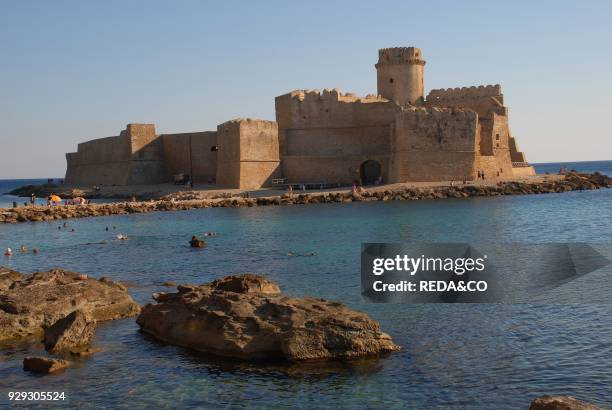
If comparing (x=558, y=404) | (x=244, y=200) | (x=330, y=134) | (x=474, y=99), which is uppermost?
(x=474, y=99)

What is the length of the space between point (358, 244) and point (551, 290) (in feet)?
23.7

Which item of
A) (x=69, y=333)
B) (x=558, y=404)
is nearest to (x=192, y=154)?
(x=69, y=333)

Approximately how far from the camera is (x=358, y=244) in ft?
61.3

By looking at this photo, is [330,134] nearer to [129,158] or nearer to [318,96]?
[318,96]

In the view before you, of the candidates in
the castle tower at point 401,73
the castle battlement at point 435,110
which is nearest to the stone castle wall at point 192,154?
the castle tower at point 401,73

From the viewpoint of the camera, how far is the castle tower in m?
40.0

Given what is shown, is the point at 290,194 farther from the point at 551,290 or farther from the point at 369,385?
the point at 369,385

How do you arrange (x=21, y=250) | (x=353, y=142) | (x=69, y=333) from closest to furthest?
1. (x=69, y=333)
2. (x=21, y=250)
3. (x=353, y=142)

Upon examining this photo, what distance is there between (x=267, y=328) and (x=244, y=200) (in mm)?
25098

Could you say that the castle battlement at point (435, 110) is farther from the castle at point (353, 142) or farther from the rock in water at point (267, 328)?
the rock in water at point (267, 328)

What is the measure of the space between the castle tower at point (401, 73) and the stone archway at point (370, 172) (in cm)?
379

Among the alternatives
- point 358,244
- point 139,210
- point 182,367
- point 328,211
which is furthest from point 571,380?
point 139,210

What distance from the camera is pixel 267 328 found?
845cm

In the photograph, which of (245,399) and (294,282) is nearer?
(245,399)
